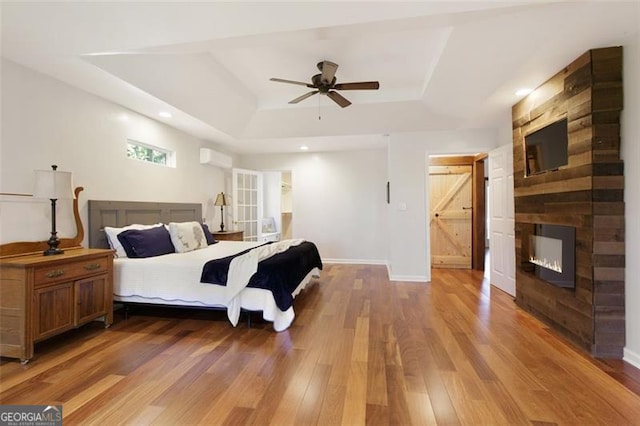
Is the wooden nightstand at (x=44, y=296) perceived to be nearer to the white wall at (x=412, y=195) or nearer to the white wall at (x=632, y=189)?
the white wall at (x=412, y=195)

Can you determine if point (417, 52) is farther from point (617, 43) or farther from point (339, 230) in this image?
point (339, 230)

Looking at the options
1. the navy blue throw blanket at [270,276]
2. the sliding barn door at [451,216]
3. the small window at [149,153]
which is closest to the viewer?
the navy blue throw blanket at [270,276]

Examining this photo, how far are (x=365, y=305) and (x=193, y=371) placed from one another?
2.05 metres

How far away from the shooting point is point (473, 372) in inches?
81.4

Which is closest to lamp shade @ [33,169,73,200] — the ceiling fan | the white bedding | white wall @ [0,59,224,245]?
white wall @ [0,59,224,245]

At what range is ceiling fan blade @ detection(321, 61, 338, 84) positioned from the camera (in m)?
2.75

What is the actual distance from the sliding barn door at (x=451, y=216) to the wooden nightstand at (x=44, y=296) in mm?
5355

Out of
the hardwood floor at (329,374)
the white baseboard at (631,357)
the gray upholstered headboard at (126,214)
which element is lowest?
the hardwood floor at (329,374)

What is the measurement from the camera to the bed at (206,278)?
112 inches

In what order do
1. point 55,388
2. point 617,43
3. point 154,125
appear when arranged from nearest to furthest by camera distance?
point 55,388, point 617,43, point 154,125

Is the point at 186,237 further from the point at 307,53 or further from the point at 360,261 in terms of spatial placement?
the point at 360,261

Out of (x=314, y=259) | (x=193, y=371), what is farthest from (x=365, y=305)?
(x=193, y=371)

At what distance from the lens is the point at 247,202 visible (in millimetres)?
6176

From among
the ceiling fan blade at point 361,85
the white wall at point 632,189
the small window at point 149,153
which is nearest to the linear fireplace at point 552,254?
the white wall at point 632,189
